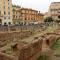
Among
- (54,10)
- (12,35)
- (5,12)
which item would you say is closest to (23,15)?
(54,10)

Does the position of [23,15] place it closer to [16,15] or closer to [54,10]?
[16,15]

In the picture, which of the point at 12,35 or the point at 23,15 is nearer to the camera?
the point at 12,35

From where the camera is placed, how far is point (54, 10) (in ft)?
279

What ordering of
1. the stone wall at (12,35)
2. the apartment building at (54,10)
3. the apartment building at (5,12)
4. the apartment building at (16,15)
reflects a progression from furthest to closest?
the apartment building at (16,15), the apartment building at (54,10), the apartment building at (5,12), the stone wall at (12,35)

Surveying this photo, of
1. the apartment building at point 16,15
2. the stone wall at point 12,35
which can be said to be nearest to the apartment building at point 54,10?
the apartment building at point 16,15

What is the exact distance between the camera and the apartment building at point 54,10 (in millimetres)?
81475

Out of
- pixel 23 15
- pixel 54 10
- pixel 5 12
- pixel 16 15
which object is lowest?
pixel 23 15

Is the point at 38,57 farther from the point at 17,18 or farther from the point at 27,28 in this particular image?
the point at 17,18

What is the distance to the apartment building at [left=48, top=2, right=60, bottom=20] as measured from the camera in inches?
3208

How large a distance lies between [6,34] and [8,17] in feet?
121

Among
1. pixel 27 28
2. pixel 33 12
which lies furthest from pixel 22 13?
pixel 27 28

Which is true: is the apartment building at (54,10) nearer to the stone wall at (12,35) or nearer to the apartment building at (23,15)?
the apartment building at (23,15)

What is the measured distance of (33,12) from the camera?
102m

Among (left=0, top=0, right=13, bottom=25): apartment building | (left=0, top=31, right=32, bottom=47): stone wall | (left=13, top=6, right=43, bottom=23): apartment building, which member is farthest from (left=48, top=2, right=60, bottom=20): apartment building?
(left=0, top=31, right=32, bottom=47): stone wall
